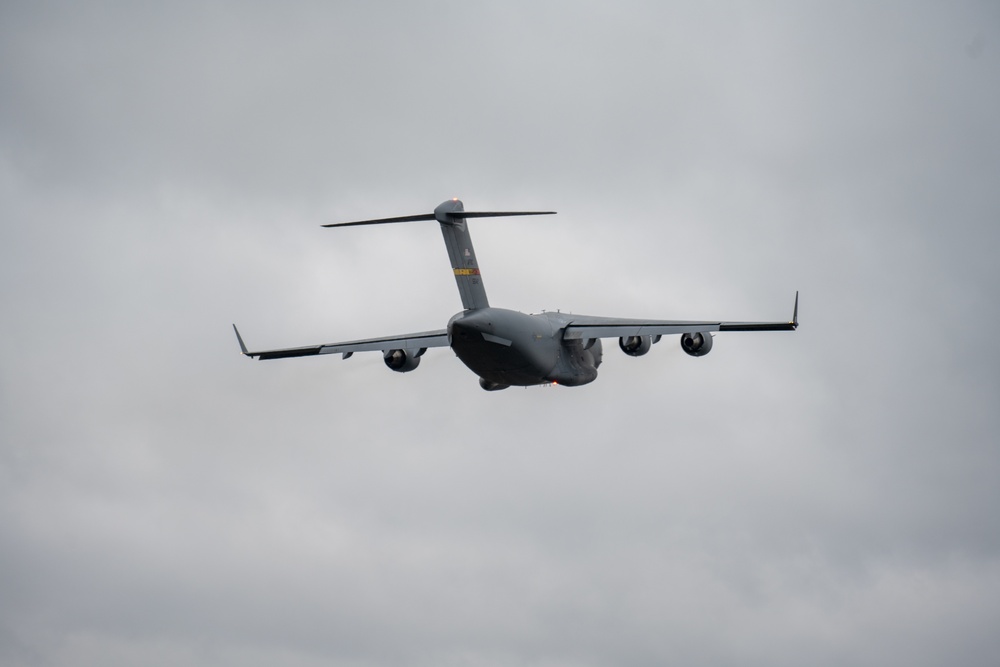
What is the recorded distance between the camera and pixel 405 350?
50.2 m

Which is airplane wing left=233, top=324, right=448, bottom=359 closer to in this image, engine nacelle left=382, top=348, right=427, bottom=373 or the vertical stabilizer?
engine nacelle left=382, top=348, right=427, bottom=373

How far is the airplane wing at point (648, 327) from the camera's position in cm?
4619

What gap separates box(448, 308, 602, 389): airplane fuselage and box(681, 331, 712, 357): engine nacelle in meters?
3.14

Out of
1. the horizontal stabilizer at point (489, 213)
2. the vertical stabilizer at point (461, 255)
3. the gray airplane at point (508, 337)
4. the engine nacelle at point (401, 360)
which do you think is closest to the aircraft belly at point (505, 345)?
the gray airplane at point (508, 337)

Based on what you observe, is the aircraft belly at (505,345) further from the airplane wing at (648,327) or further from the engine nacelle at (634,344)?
the engine nacelle at (634,344)

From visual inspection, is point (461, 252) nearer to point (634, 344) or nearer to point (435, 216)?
point (435, 216)

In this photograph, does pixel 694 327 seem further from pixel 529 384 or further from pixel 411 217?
pixel 411 217

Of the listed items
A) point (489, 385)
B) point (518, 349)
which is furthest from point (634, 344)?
point (518, 349)

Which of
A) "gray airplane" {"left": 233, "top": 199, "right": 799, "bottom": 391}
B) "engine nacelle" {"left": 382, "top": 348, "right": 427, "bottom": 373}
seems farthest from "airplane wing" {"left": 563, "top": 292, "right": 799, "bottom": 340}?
"engine nacelle" {"left": 382, "top": 348, "right": 427, "bottom": 373}

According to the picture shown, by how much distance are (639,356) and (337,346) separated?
945 centimetres

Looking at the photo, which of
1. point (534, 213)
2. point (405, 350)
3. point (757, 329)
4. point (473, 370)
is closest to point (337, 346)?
point (405, 350)

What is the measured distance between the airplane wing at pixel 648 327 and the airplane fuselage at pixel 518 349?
60 cm

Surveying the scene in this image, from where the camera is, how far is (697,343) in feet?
160

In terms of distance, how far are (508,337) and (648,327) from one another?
14.8ft
